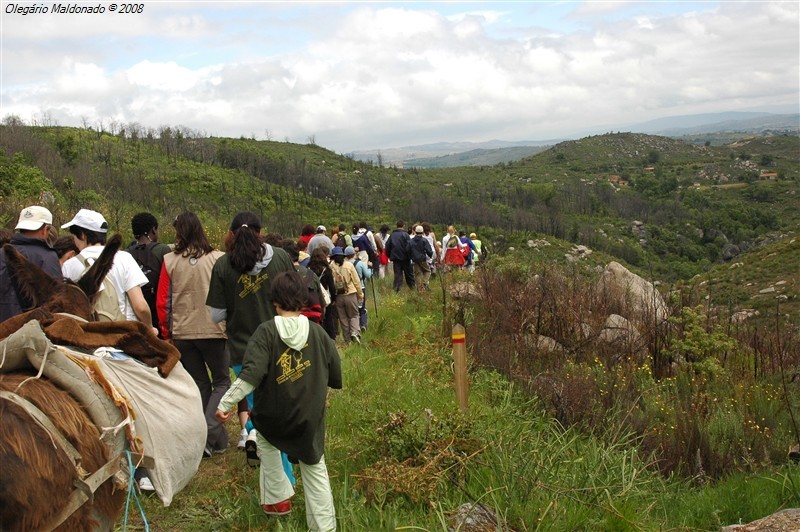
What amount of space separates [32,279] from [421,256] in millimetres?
11498

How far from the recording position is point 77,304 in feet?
11.4

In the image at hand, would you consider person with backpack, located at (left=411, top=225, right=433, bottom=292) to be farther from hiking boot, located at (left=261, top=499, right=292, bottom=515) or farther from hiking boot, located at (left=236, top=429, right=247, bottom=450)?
hiking boot, located at (left=261, top=499, right=292, bottom=515)

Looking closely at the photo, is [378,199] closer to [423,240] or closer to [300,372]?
[423,240]

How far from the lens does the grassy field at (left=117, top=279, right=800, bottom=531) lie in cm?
461

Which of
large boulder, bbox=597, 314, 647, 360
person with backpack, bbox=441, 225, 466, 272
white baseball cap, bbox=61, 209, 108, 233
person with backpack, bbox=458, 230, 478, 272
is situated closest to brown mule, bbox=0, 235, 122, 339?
white baseball cap, bbox=61, 209, 108, 233

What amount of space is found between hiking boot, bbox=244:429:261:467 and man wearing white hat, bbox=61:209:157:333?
118cm

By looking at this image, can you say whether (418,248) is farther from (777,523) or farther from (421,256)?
(777,523)

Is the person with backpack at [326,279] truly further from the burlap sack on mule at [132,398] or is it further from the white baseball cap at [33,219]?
the burlap sack on mule at [132,398]

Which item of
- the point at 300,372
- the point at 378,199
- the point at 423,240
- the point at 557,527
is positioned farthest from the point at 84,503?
the point at 378,199

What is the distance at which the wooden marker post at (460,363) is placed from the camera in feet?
20.2

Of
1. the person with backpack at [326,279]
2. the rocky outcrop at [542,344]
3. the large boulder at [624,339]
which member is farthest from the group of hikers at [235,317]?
the large boulder at [624,339]

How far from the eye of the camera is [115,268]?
5164mm

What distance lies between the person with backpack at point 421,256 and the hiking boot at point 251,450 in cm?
882

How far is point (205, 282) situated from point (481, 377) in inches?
147
